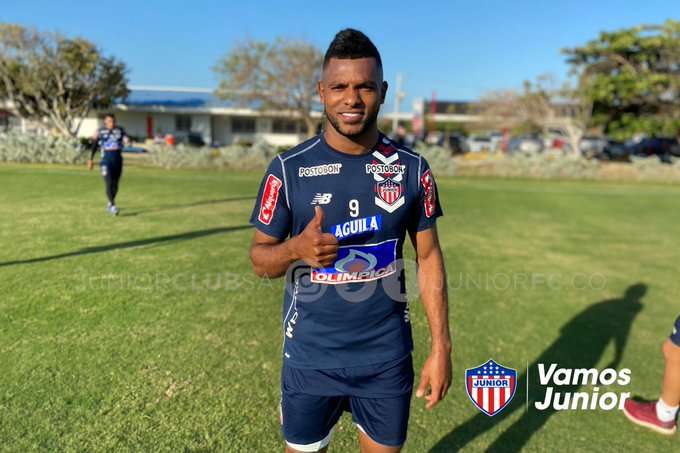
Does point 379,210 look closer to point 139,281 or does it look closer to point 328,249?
point 328,249

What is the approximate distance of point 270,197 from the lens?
1.98 meters

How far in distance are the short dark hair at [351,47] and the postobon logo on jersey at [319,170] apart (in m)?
0.43

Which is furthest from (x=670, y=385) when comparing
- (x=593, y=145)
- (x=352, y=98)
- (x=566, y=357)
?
(x=593, y=145)

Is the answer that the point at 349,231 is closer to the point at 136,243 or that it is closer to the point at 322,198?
the point at 322,198

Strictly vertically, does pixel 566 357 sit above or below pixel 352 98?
below

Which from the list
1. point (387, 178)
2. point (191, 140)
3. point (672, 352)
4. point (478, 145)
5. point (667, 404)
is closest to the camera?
point (387, 178)

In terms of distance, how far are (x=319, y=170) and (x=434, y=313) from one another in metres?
0.84

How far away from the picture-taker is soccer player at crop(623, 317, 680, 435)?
11.2 feet

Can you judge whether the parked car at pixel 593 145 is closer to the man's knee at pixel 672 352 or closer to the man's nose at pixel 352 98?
the man's knee at pixel 672 352

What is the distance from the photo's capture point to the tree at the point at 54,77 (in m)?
28.6

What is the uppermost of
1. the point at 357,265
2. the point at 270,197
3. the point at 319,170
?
the point at 319,170

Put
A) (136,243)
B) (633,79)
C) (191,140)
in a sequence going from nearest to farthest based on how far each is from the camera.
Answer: (136,243) → (633,79) → (191,140)

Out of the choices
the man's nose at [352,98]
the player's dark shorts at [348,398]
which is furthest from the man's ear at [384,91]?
the player's dark shorts at [348,398]

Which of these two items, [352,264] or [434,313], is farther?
[434,313]
